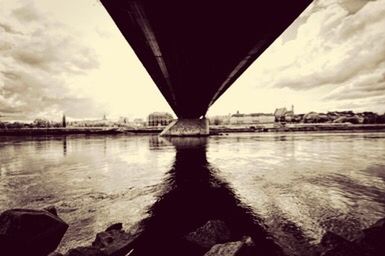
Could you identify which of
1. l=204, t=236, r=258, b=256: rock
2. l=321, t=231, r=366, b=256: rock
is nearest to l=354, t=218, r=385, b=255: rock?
l=321, t=231, r=366, b=256: rock

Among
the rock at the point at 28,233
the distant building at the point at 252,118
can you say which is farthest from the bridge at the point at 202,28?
the distant building at the point at 252,118

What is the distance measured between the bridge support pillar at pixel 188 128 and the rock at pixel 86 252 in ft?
141

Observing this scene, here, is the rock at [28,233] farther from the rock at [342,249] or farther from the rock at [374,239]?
the rock at [374,239]

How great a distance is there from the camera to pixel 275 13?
670 cm

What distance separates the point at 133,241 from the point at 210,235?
1495mm

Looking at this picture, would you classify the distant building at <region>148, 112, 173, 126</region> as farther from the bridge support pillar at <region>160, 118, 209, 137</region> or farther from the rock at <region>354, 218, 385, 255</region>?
the rock at <region>354, 218, 385, 255</region>

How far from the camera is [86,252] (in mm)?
3709

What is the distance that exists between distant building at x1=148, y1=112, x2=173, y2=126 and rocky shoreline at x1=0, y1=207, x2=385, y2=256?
153 m

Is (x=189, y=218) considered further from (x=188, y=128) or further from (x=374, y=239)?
(x=188, y=128)

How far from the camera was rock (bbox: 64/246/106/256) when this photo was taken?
143 inches

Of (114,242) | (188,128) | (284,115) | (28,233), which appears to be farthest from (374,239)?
(284,115)

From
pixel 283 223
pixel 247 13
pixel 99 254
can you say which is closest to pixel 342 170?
pixel 283 223

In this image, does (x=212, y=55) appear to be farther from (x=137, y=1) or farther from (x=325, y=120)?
(x=325, y=120)

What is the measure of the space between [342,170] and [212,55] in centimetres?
859
